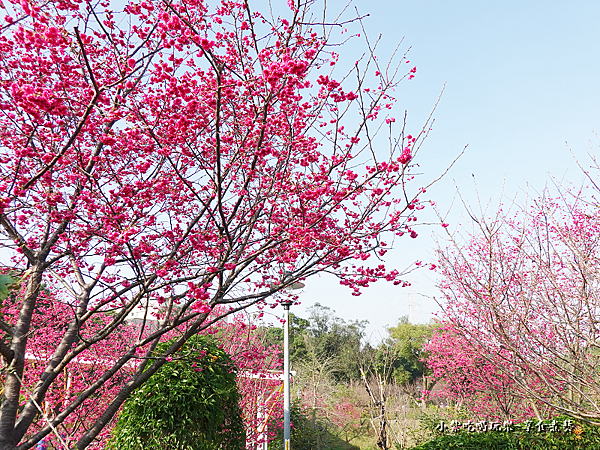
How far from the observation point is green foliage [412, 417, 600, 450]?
5320mm

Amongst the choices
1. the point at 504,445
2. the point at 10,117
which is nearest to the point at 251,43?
the point at 10,117

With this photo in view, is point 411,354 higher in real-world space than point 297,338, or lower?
lower

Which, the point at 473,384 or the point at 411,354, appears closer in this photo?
the point at 473,384

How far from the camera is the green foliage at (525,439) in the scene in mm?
5320

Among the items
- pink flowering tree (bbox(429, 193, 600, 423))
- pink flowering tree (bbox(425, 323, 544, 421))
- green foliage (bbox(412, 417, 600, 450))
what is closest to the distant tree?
pink flowering tree (bbox(425, 323, 544, 421))

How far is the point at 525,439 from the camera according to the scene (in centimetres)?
567

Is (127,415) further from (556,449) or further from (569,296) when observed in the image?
(556,449)

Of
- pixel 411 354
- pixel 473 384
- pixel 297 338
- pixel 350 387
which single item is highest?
pixel 297 338

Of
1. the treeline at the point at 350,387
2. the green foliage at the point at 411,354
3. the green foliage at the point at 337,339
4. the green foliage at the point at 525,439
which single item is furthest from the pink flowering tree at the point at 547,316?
the green foliage at the point at 411,354

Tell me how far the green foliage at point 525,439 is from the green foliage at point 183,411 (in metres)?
3.00

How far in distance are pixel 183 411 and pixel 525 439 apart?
199 inches

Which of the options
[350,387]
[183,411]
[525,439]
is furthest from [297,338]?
[183,411]

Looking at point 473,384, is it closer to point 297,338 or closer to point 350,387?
point 350,387

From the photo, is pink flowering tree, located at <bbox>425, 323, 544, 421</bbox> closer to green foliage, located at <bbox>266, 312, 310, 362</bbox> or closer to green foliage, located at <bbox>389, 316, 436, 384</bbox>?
green foliage, located at <bbox>266, 312, 310, 362</bbox>
